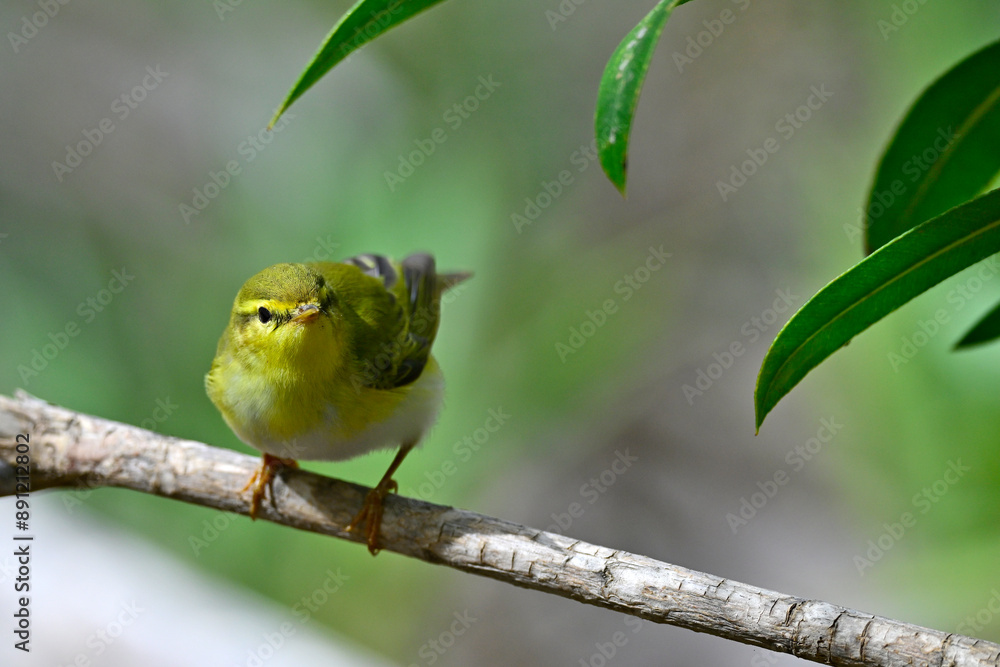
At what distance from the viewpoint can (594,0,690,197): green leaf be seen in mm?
1245

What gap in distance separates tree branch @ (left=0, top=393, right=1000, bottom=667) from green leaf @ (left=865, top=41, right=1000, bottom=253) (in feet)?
2.95

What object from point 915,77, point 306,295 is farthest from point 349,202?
point 915,77

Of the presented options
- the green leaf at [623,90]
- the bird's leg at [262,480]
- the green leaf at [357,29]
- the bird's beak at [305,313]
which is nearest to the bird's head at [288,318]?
the bird's beak at [305,313]

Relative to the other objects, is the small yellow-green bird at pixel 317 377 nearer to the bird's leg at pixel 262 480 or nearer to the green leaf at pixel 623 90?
the bird's leg at pixel 262 480

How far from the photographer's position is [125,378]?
4.35 meters

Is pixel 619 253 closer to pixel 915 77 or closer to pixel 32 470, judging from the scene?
pixel 915 77

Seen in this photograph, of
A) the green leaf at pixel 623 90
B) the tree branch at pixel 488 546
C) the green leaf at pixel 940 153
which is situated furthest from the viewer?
the green leaf at pixel 940 153

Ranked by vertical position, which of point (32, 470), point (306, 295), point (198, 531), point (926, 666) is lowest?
point (198, 531)

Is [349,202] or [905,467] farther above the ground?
[905,467]

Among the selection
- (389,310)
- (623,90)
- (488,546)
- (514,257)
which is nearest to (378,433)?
(389,310)

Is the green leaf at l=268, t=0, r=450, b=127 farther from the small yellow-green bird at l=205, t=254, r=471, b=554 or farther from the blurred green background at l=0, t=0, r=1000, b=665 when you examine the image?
the blurred green background at l=0, t=0, r=1000, b=665

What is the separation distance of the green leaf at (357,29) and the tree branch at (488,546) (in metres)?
1.16

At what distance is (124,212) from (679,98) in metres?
3.96

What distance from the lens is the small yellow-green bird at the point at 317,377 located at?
2.24m
